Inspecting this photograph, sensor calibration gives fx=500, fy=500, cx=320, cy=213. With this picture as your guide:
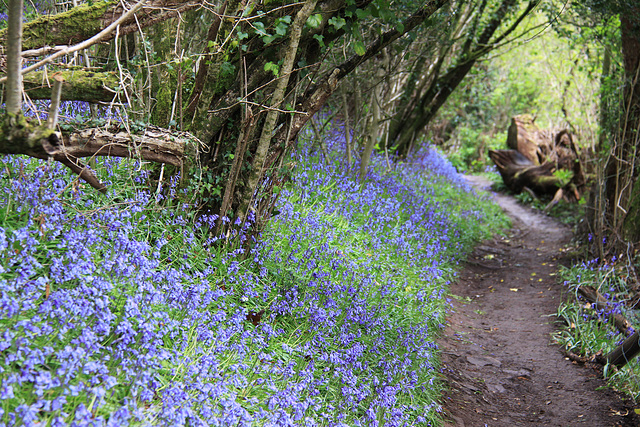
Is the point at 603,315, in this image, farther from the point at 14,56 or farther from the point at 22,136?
the point at 14,56

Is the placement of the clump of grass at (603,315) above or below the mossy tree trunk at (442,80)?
below

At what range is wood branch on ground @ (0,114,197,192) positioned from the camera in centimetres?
208

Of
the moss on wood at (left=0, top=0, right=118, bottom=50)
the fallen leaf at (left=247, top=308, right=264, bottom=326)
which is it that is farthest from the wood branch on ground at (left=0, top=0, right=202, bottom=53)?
the fallen leaf at (left=247, top=308, right=264, bottom=326)

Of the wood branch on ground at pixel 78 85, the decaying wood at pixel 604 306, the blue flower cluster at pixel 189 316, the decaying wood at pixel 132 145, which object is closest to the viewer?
the blue flower cluster at pixel 189 316


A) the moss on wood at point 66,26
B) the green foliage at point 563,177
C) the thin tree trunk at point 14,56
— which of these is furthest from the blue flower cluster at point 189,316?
the green foliage at point 563,177

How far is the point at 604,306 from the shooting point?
19.1 ft

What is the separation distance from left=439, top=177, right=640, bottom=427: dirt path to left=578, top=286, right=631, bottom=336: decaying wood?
40 cm

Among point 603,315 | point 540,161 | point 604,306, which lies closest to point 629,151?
point 604,306

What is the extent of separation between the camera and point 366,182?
7.28 meters

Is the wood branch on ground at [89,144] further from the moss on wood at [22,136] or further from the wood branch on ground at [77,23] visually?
the wood branch on ground at [77,23]

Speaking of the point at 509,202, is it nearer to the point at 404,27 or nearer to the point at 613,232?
the point at 613,232

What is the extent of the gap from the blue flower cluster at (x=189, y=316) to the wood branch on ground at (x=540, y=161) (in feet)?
30.1

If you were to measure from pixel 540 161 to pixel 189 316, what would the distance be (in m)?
14.7

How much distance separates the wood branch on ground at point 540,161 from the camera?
12.9 metres
